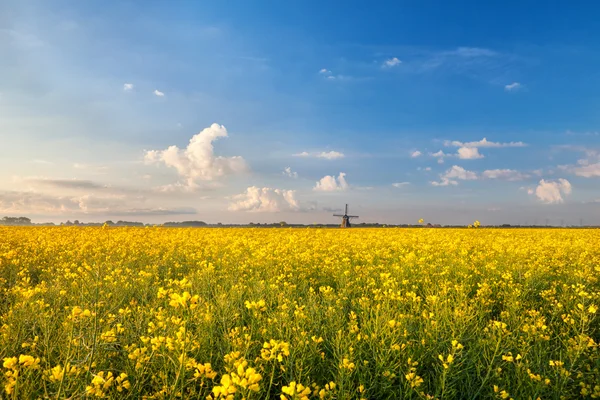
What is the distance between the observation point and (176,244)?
1345 cm

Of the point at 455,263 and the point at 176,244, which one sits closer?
the point at 455,263

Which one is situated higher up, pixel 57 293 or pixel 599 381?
pixel 57 293

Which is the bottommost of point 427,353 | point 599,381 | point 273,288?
point 599,381

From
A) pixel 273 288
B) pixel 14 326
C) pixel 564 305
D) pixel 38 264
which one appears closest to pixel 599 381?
pixel 564 305

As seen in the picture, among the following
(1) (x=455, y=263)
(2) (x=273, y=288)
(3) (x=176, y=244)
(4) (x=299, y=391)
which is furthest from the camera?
(3) (x=176, y=244)

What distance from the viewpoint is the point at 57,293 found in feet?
17.7

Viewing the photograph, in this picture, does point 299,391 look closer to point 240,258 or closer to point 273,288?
point 273,288

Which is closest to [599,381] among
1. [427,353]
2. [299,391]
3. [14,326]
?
[427,353]

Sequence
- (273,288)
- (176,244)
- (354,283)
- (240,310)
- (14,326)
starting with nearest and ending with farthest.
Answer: (14,326) < (240,310) < (273,288) < (354,283) < (176,244)

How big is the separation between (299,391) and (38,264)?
10731 millimetres

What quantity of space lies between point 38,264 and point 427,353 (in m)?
10.8

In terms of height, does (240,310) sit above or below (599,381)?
above

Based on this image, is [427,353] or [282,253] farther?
[282,253]

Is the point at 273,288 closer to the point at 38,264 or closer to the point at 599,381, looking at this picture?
the point at 599,381
